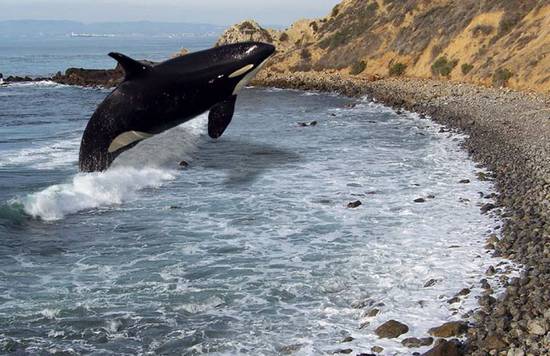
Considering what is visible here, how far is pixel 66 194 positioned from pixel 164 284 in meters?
6.72

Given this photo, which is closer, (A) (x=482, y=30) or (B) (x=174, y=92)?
(B) (x=174, y=92)

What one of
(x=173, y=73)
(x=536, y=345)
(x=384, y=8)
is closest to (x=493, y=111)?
(x=173, y=73)

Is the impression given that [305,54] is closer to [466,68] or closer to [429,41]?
[429,41]

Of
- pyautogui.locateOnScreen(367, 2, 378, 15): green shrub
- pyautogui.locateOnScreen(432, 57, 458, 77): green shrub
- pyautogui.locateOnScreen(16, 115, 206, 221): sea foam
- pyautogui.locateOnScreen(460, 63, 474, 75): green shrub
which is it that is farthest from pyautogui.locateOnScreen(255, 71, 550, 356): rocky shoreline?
pyautogui.locateOnScreen(367, 2, 378, 15): green shrub

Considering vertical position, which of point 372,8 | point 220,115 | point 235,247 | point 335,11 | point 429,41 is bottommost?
point 235,247

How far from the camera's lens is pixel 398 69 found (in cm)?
4894

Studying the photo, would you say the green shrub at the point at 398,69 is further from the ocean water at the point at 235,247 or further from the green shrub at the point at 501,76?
the ocean water at the point at 235,247

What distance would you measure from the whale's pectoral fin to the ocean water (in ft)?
6.13

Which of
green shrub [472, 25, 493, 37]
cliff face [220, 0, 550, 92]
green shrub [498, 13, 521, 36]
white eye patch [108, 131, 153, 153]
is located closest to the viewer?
white eye patch [108, 131, 153, 153]

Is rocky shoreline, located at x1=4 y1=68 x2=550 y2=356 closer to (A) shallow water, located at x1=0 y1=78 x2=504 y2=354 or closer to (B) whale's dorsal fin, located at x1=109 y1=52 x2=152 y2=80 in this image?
(A) shallow water, located at x1=0 y1=78 x2=504 y2=354

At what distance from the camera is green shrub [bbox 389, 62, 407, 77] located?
48.8m

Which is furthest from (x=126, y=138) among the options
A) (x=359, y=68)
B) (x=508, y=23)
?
(x=359, y=68)

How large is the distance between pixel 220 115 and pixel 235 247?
12.3 ft

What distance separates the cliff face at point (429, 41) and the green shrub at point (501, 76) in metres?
0.05
